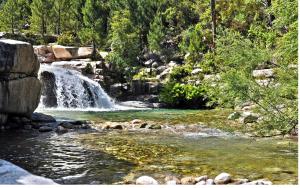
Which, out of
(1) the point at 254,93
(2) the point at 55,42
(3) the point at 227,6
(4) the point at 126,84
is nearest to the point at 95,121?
(1) the point at 254,93

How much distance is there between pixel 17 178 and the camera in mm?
7117

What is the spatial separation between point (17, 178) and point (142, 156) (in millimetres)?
5694

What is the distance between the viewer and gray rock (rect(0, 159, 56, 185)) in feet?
22.5

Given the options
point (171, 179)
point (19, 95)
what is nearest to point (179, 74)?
point (19, 95)

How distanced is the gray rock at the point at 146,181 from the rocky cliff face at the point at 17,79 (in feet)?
34.1

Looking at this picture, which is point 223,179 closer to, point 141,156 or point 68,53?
point 141,156

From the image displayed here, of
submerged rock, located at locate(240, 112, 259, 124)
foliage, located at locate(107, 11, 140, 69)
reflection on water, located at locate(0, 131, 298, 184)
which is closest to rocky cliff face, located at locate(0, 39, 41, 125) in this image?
reflection on water, located at locate(0, 131, 298, 184)

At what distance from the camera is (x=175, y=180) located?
31.0ft

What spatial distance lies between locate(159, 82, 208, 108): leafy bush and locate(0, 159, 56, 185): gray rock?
26.0m

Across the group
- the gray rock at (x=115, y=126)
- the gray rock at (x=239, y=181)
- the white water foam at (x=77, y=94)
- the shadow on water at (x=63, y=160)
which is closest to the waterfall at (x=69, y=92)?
the white water foam at (x=77, y=94)

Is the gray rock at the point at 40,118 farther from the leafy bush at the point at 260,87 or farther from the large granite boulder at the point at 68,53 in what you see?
the large granite boulder at the point at 68,53

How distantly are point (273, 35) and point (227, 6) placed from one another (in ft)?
115

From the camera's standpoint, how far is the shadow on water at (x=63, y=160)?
991 centimetres

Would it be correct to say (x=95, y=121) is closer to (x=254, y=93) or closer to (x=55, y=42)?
(x=254, y=93)
